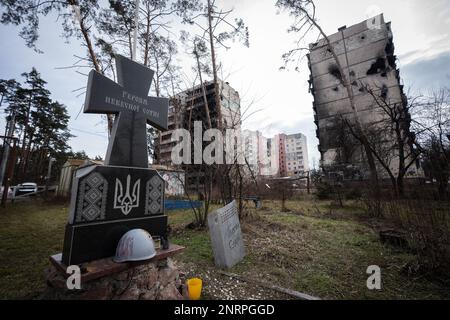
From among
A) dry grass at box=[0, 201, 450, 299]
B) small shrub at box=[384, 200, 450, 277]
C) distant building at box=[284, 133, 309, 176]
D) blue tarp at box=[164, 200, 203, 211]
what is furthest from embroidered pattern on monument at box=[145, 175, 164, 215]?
distant building at box=[284, 133, 309, 176]

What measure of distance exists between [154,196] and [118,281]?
95 cm

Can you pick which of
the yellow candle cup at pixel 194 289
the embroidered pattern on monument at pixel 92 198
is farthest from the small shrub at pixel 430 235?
the embroidered pattern on monument at pixel 92 198

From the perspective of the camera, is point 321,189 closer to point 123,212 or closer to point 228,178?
point 228,178

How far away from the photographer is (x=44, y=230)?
5.13 meters

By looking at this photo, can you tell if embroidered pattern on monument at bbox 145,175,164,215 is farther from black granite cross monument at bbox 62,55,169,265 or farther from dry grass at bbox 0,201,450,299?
dry grass at bbox 0,201,450,299

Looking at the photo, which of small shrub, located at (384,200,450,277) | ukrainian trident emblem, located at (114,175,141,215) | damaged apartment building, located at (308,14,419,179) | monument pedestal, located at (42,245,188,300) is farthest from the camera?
damaged apartment building, located at (308,14,419,179)

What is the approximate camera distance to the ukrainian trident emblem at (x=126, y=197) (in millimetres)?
2088

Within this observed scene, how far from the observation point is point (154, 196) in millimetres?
2438

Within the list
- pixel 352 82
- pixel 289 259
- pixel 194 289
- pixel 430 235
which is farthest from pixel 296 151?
pixel 194 289

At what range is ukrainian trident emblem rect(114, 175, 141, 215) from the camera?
82.2 inches

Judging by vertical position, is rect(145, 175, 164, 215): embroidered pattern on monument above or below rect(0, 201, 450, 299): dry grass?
above

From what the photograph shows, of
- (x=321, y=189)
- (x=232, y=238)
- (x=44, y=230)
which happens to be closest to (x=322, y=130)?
(x=321, y=189)

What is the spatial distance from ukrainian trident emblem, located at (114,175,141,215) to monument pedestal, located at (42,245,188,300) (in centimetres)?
52

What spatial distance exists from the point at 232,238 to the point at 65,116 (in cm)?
2687
